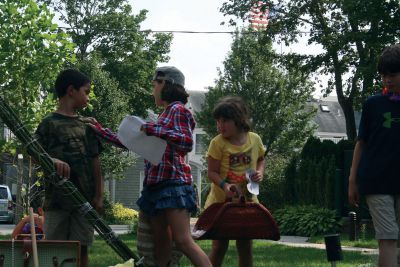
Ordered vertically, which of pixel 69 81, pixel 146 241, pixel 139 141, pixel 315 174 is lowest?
pixel 146 241

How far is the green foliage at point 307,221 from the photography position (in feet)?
69.7

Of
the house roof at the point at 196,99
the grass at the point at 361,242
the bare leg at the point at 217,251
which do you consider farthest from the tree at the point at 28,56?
the house roof at the point at 196,99

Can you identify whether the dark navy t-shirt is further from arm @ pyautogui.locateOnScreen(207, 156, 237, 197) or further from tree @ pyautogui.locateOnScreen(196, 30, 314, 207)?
tree @ pyautogui.locateOnScreen(196, 30, 314, 207)

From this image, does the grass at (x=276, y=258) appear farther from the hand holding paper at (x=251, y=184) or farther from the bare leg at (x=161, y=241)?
the bare leg at (x=161, y=241)

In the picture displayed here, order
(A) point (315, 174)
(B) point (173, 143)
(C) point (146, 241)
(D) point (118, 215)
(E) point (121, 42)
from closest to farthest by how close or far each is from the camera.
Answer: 1. (B) point (173, 143)
2. (C) point (146, 241)
3. (A) point (315, 174)
4. (D) point (118, 215)
5. (E) point (121, 42)

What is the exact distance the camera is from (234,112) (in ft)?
21.8

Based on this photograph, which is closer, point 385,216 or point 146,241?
point 385,216

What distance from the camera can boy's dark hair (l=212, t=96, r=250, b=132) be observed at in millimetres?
6656

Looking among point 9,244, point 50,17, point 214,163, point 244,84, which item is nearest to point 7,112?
point 9,244

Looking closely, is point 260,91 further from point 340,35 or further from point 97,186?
point 97,186

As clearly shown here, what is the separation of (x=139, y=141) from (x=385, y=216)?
161 cm

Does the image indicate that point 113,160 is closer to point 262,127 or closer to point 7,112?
point 262,127

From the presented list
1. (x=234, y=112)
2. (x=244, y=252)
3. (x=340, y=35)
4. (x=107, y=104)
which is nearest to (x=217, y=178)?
(x=234, y=112)

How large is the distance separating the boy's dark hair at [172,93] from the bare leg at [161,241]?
0.77 meters
